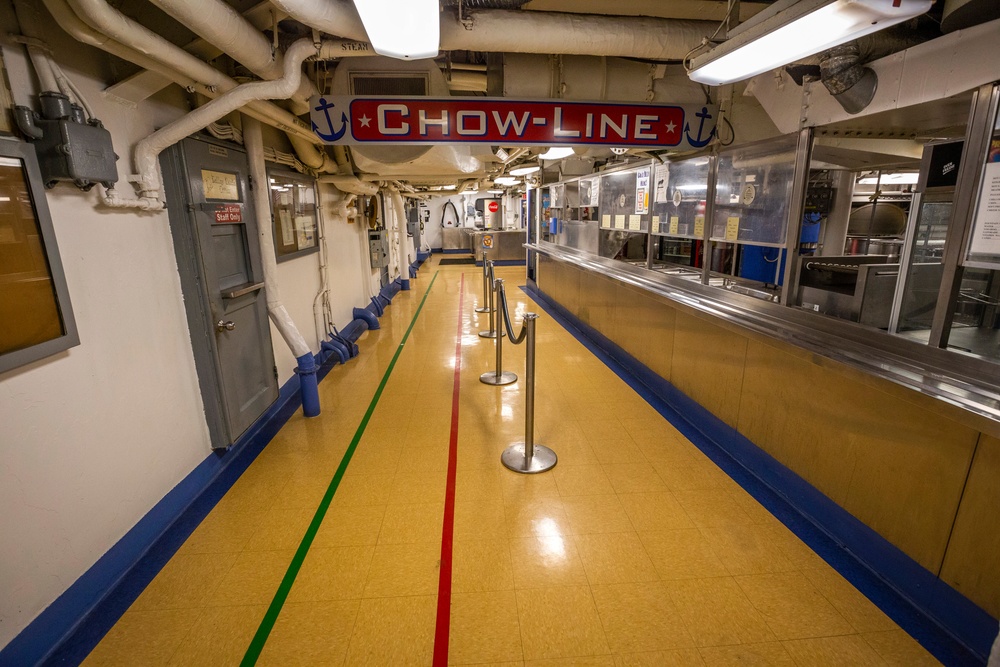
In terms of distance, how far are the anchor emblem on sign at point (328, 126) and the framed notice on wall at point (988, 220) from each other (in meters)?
3.67

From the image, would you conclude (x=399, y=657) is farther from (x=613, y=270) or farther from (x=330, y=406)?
(x=613, y=270)

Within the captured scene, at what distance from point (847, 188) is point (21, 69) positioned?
18.4ft

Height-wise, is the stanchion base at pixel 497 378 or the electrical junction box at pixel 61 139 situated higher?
the electrical junction box at pixel 61 139

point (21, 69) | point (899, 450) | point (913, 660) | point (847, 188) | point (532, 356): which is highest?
point (21, 69)

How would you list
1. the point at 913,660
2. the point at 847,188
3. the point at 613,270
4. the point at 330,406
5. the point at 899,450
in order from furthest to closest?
the point at 613,270
the point at 330,406
the point at 847,188
the point at 899,450
the point at 913,660

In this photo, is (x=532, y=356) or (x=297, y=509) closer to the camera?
(x=297, y=509)

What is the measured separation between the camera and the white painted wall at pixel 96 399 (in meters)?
1.88

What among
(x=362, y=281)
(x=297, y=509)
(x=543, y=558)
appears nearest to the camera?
(x=543, y=558)

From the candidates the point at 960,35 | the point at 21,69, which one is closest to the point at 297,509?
the point at 21,69

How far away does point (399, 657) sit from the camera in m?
1.92

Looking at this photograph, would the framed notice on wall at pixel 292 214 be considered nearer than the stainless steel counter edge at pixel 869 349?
No

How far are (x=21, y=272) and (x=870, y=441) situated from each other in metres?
4.03

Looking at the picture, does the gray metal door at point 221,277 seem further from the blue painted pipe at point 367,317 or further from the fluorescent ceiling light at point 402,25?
the blue painted pipe at point 367,317

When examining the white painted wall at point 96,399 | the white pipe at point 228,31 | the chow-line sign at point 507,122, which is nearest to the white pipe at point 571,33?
the chow-line sign at point 507,122
